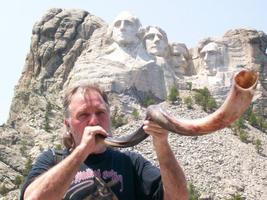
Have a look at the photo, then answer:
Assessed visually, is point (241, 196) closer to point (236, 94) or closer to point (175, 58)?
point (175, 58)

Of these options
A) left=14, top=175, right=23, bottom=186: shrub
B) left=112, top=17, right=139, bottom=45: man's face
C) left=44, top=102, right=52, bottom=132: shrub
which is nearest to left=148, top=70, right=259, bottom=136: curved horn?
left=14, top=175, right=23, bottom=186: shrub

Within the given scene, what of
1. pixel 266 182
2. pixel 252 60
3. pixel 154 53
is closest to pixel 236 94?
pixel 266 182

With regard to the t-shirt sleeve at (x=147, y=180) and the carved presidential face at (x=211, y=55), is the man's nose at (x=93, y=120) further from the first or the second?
the carved presidential face at (x=211, y=55)

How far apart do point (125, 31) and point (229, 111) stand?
36.3 metres

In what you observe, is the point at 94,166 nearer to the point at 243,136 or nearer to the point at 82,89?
the point at 82,89

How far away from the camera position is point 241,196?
31875 millimetres

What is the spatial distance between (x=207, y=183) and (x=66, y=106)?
97.6 ft

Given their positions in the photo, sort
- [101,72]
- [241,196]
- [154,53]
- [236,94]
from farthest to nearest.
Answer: [154,53]
[101,72]
[241,196]
[236,94]

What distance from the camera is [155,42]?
41781mm

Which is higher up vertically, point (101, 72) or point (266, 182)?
point (101, 72)

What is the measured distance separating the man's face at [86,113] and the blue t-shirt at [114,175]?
0.17 metres

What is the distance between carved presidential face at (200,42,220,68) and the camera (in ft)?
139

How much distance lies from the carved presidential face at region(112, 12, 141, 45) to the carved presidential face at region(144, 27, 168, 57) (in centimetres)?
177

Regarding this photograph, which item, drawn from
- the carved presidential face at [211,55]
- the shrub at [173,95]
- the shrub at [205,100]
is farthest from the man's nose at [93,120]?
the carved presidential face at [211,55]
